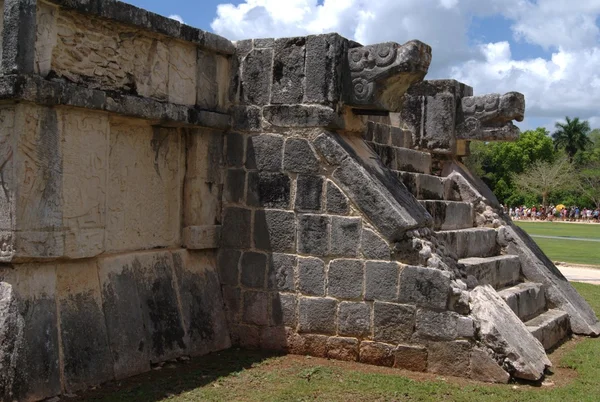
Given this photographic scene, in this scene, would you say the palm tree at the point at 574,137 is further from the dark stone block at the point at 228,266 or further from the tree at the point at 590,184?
the dark stone block at the point at 228,266

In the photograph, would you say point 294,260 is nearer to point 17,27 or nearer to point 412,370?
point 412,370

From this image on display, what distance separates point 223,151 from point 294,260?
4.20 feet

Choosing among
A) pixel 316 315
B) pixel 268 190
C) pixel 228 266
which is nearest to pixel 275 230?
pixel 268 190

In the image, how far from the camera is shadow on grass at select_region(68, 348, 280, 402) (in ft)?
16.8

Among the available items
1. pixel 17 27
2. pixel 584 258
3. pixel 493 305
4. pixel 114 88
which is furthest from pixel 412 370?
pixel 584 258

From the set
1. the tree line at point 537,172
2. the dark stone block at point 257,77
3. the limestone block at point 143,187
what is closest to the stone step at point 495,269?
the dark stone block at point 257,77

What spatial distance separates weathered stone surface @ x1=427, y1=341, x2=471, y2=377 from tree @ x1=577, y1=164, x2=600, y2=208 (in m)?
54.0

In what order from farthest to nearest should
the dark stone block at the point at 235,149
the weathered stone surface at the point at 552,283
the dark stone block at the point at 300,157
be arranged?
1. the weathered stone surface at the point at 552,283
2. the dark stone block at the point at 235,149
3. the dark stone block at the point at 300,157

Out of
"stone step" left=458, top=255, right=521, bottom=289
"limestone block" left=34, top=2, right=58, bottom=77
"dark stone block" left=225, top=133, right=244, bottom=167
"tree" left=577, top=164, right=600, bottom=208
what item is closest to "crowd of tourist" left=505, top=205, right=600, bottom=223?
"tree" left=577, top=164, right=600, bottom=208

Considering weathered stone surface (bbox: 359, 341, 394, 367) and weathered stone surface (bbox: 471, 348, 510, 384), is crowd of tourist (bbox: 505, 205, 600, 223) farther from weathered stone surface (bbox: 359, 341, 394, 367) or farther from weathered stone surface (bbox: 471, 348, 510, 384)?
weathered stone surface (bbox: 471, 348, 510, 384)

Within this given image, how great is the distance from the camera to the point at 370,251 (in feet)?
20.5

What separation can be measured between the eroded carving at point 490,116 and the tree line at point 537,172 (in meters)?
44.4

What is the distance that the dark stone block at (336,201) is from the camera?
20.9 feet

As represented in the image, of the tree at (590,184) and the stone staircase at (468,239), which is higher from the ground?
the tree at (590,184)
